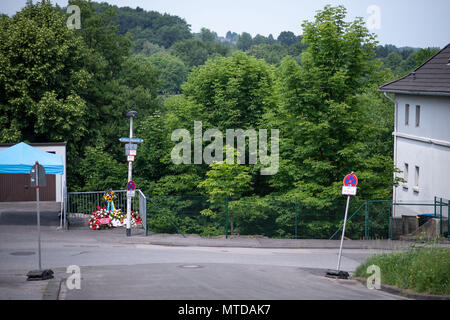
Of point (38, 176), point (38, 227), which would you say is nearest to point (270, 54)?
point (38, 176)

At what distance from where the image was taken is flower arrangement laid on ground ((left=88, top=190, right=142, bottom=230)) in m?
27.3

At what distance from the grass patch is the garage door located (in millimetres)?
20858

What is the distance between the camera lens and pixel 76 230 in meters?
26.8

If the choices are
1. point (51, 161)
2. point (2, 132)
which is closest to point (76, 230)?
point (51, 161)

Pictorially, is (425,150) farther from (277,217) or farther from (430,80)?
(277,217)

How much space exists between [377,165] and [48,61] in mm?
22475

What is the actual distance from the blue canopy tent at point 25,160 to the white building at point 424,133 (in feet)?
55.3

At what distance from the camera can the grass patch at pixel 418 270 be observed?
47.4 ft

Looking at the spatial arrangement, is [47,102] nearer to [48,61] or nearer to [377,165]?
[48,61]

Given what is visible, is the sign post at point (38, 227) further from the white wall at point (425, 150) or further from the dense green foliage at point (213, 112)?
the white wall at point (425, 150)

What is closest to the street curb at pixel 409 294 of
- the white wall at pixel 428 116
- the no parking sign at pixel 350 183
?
the no parking sign at pixel 350 183

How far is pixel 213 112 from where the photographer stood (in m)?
36.7

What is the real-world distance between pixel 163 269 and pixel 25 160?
42.2ft

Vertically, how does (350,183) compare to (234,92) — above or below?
below
